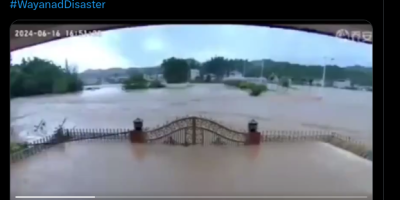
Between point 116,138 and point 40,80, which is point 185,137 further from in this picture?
point 40,80

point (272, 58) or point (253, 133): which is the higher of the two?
point (272, 58)

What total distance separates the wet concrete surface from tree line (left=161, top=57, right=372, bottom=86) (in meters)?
0.13

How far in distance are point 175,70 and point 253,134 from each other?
19cm

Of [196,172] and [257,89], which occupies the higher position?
[257,89]

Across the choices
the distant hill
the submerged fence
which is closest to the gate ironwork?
the submerged fence

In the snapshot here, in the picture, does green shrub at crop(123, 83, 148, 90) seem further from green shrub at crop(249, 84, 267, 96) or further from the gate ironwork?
green shrub at crop(249, 84, 267, 96)

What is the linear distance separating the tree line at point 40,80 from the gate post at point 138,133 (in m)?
0.13

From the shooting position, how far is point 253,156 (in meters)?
1.19

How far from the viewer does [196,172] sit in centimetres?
119

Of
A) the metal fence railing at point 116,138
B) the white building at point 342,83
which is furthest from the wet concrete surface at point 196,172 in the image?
the white building at point 342,83

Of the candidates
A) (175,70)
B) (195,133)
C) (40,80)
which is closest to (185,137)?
(195,133)
